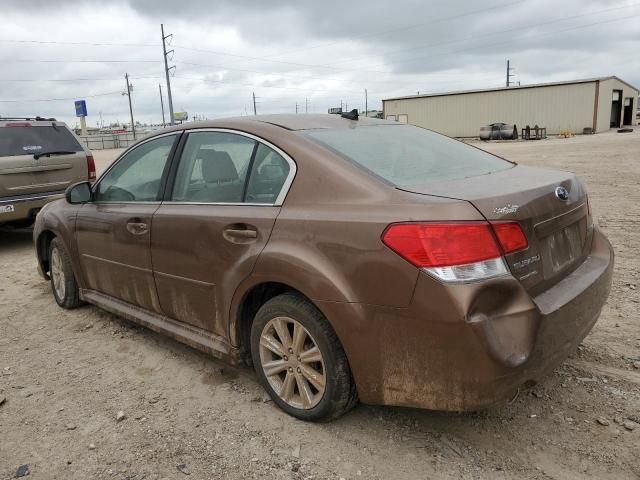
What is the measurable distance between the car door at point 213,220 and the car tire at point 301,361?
28cm

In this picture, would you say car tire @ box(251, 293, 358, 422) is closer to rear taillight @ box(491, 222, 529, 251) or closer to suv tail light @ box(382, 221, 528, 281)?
suv tail light @ box(382, 221, 528, 281)

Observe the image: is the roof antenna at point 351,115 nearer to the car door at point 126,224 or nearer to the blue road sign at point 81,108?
the car door at point 126,224

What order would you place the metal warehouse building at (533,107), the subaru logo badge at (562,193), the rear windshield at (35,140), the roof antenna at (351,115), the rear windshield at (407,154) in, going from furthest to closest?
the metal warehouse building at (533,107) → the rear windshield at (35,140) → the roof antenna at (351,115) → the rear windshield at (407,154) → the subaru logo badge at (562,193)

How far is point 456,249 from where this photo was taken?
87.9 inches

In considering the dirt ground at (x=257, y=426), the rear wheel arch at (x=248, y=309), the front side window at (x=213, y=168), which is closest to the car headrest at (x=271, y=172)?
the front side window at (x=213, y=168)

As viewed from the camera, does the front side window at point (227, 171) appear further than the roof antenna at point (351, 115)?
No

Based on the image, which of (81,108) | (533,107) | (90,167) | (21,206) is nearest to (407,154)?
(21,206)

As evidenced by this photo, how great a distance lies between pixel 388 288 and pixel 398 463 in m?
0.87

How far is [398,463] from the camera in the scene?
2561mm

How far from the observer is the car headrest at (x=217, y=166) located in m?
3.23

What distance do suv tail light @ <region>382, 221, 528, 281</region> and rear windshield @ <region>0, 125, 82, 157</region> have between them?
6.75 metres

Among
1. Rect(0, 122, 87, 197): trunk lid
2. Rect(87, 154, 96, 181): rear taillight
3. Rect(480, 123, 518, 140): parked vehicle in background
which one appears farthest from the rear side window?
Rect(480, 123, 518, 140): parked vehicle in background

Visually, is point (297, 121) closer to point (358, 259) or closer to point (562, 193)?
point (358, 259)

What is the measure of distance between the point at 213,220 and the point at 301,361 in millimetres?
941
